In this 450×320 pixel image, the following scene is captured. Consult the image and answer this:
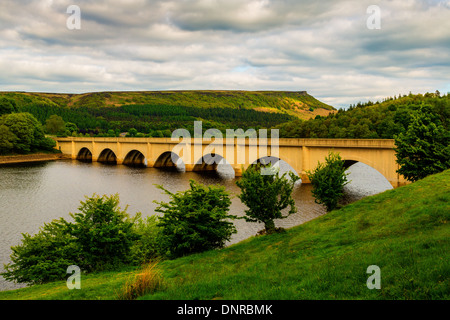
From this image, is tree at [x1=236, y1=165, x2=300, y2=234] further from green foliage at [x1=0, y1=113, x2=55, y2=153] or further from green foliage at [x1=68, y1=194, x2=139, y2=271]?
green foliage at [x1=0, y1=113, x2=55, y2=153]

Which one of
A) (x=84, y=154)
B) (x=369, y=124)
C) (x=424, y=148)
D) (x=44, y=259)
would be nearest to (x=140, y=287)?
(x=44, y=259)

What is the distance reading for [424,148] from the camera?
112 feet

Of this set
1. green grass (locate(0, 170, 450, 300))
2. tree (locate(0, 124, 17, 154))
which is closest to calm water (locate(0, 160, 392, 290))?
green grass (locate(0, 170, 450, 300))

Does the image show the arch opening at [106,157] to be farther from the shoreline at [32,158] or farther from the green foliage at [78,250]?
the green foliage at [78,250]

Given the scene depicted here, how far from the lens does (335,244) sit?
58.4 feet

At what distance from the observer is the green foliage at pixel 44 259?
21406mm

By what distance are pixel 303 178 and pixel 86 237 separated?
150ft

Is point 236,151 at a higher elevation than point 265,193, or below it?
higher

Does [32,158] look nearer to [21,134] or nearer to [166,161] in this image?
[21,134]

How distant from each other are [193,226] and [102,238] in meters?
5.99

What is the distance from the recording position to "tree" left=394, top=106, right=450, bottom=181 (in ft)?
109

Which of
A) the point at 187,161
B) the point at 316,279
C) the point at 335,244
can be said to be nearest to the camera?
the point at 316,279

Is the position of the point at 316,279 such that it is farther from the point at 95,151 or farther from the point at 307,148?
the point at 95,151
